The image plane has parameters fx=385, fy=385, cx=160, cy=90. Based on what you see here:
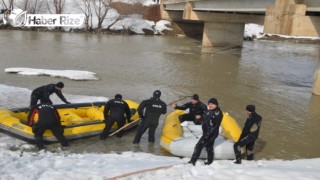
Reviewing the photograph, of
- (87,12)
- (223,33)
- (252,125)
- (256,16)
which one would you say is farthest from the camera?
(87,12)

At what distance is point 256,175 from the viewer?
22.4 ft

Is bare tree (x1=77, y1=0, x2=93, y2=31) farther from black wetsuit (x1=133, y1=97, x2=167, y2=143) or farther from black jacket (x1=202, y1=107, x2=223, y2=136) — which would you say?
black jacket (x1=202, y1=107, x2=223, y2=136)

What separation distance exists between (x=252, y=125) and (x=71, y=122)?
185 inches

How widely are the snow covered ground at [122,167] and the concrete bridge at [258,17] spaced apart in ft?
29.0

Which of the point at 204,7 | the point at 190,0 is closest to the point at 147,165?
the point at 204,7

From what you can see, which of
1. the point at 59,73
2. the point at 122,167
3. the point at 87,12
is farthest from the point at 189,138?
the point at 87,12

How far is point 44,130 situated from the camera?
902cm

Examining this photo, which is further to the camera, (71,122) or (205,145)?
(71,122)

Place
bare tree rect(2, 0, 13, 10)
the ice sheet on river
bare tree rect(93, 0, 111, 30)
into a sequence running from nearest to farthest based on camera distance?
1. the ice sheet on river
2. bare tree rect(93, 0, 111, 30)
3. bare tree rect(2, 0, 13, 10)

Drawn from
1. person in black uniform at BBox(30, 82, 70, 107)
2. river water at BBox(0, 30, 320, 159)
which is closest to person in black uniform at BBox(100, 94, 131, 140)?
river water at BBox(0, 30, 320, 159)

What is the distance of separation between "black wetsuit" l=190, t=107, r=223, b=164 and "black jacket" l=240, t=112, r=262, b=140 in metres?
0.77

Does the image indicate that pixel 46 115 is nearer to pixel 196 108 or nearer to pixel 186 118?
pixel 186 118

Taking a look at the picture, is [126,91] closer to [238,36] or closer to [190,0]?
[190,0]

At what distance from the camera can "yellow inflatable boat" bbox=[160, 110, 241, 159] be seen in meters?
8.84
